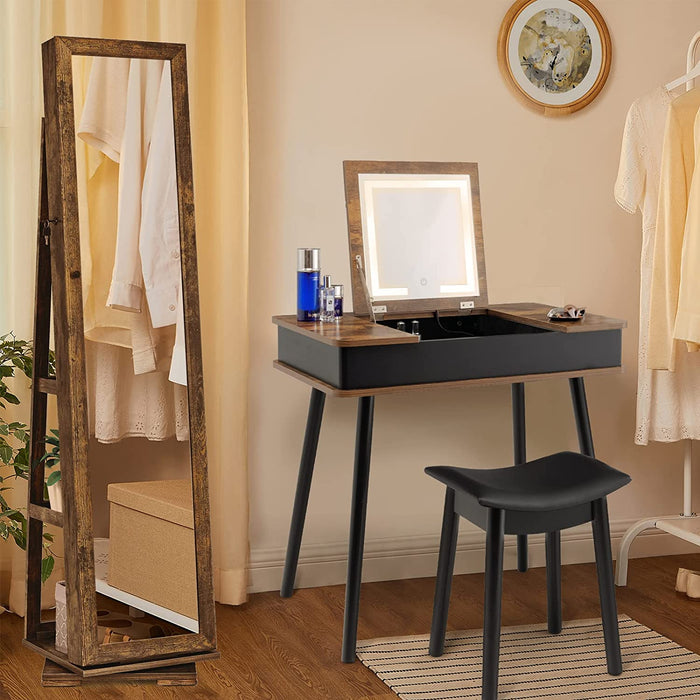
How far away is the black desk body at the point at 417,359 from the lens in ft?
7.75

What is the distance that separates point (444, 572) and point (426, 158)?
133 cm

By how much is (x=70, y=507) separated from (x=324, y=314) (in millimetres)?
847


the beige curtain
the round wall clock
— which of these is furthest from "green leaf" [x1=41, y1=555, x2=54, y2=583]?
the round wall clock

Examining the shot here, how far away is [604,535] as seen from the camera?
95.0 inches

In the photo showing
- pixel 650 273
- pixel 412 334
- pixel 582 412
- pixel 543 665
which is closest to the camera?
pixel 412 334

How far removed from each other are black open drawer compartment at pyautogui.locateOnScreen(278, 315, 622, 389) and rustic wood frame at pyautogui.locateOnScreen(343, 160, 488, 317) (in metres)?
0.21

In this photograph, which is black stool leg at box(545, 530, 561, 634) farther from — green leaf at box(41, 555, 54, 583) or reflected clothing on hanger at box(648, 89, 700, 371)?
green leaf at box(41, 555, 54, 583)

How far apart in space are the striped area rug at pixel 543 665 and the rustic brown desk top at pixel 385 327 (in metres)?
0.85

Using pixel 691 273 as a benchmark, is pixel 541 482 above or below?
below

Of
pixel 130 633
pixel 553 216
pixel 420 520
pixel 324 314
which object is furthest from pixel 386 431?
pixel 130 633

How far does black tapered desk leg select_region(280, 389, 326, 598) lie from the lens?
9.44 ft

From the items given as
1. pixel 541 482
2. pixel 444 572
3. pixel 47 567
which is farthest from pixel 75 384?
pixel 541 482

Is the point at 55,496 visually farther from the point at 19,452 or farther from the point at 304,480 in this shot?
the point at 304,480

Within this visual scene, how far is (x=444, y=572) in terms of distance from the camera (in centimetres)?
253
